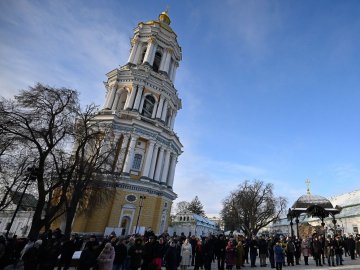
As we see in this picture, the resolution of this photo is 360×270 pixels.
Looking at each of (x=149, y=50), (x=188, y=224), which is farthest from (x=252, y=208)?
(x=149, y=50)

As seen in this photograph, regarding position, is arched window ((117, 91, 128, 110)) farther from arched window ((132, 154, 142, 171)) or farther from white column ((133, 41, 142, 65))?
arched window ((132, 154, 142, 171))

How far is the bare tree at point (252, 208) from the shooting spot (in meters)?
53.9

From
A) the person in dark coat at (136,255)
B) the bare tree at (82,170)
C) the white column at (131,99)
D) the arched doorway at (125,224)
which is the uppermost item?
the white column at (131,99)

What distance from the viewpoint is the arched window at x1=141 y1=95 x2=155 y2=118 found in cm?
4101

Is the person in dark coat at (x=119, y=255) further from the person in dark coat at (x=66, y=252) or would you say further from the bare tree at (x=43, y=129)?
the bare tree at (x=43, y=129)

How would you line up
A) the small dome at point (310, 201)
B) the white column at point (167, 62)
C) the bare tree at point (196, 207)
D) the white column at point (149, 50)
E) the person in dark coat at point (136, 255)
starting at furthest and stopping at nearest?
the bare tree at point (196, 207) < the white column at point (167, 62) < the white column at point (149, 50) < the small dome at point (310, 201) < the person in dark coat at point (136, 255)

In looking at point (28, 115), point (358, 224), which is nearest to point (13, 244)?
point (28, 115)

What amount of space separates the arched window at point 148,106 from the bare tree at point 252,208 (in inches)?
1128

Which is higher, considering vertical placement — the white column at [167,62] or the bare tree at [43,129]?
the white column at [167,62]

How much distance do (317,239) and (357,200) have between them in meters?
38.5

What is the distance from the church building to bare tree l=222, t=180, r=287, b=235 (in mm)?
21083

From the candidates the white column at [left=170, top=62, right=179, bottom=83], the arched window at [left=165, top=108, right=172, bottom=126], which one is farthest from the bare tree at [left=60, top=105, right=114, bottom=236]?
the white column at [left=170, top=62, right=179, bottom=83]

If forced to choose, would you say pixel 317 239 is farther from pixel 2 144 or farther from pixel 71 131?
pixel 2 144

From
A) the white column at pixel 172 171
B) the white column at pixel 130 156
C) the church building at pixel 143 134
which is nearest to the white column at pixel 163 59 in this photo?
the church building at pixel 143 134
